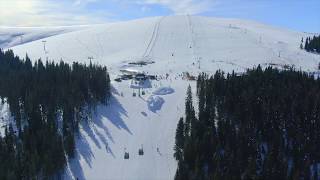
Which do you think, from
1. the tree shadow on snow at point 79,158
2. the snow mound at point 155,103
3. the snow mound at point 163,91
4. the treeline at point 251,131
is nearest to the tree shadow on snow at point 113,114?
the snow mound at point 155,103

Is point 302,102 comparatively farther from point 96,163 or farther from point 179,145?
point 96,163

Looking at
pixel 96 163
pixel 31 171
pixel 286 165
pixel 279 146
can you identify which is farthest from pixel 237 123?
pixel 31 171

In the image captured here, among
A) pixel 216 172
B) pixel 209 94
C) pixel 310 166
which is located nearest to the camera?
pixel 216 172

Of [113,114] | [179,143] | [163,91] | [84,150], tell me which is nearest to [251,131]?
[179,143]

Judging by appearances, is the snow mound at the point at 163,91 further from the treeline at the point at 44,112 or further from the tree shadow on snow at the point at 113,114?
the treeline at the point at 44,112

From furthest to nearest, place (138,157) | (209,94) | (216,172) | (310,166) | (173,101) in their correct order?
(173,101)
(209,94)
(138,157)
(310,166)
(216,172)
